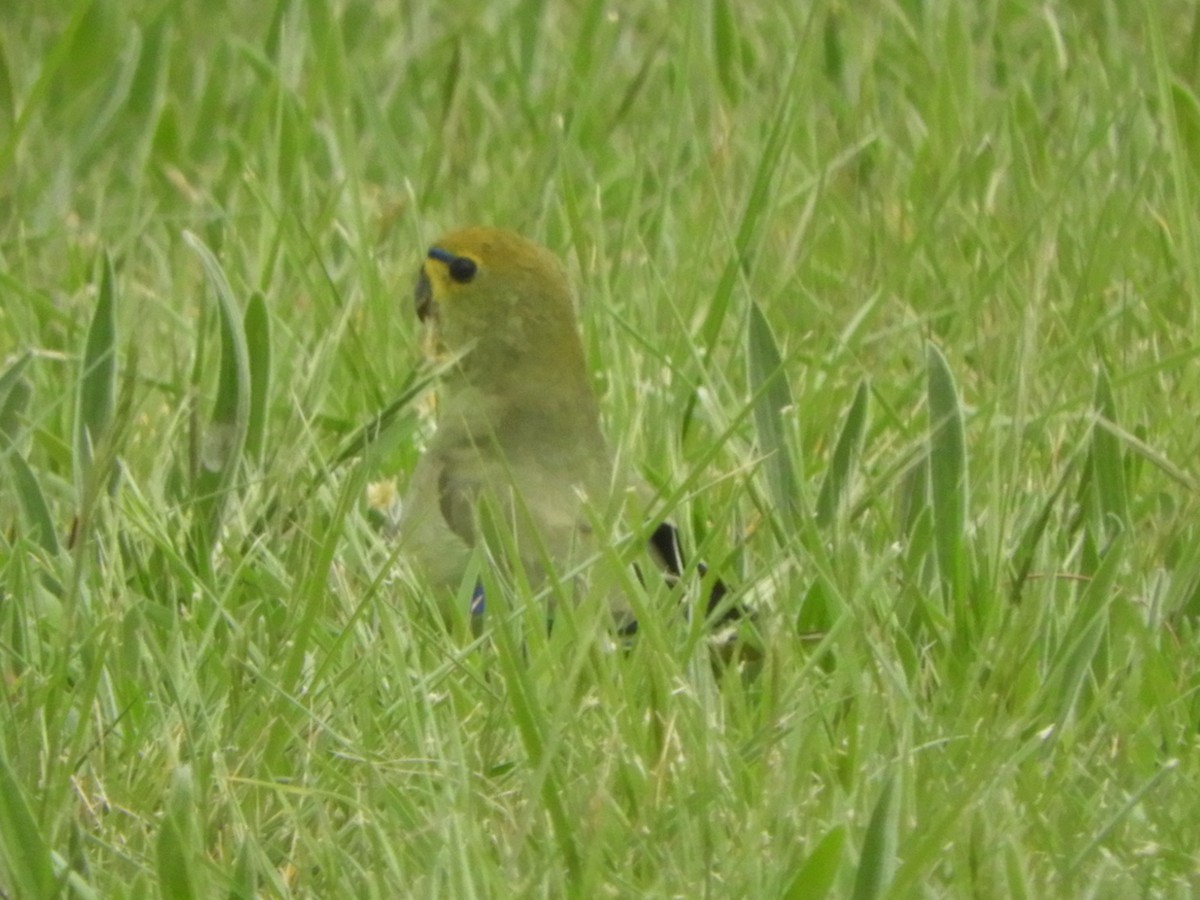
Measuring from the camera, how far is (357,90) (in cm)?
474

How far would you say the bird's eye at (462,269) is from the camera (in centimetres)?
334

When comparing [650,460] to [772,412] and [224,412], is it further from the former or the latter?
[224,412]

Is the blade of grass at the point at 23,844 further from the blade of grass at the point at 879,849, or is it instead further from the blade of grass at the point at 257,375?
the blade of grass at the point at 257,375

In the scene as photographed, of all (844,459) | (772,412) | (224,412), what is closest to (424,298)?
(224,412)

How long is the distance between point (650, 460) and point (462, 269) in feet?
1.27

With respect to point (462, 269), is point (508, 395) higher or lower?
lower

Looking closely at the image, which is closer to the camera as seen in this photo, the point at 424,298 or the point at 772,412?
the point at 772,412

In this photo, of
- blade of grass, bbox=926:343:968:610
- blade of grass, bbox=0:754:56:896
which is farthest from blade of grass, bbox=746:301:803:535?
blade of grass, bbox=0:754:56:896

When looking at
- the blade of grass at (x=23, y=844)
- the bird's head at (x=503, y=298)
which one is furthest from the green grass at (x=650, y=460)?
the bird's head at (x=503, y=298)

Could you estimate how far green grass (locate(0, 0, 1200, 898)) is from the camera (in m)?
2.18

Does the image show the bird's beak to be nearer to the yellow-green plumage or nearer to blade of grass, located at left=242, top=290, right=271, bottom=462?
the yellow-green plumage

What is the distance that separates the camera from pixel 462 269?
11.0ft

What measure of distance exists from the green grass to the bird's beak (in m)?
0.13

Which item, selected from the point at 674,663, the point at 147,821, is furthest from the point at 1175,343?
the point at 147,821
